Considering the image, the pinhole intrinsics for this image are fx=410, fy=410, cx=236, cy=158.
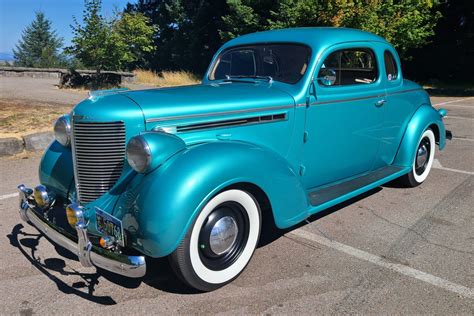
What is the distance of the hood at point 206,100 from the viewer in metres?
2.85

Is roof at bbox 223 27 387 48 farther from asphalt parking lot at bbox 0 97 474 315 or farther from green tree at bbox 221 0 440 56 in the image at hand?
green tree at bbox 221 0 440 56

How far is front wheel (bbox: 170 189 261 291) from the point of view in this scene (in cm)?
260

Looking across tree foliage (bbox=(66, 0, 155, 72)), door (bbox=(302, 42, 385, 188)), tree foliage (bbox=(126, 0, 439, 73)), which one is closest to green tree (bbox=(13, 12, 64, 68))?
tree foliage (bbox=(126, 0, 439, 73))

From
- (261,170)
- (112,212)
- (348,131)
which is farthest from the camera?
(348,131)

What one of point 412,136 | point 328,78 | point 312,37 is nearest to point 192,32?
point 412,136

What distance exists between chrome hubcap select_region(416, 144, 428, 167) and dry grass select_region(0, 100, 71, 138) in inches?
229

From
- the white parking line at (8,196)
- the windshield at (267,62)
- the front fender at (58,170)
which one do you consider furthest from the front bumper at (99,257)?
the white parking line at (8,196)

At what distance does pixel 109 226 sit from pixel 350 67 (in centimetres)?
321

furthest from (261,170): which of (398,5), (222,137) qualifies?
(398,5)

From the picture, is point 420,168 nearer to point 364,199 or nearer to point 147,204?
A: point 364,199

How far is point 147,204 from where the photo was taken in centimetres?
245

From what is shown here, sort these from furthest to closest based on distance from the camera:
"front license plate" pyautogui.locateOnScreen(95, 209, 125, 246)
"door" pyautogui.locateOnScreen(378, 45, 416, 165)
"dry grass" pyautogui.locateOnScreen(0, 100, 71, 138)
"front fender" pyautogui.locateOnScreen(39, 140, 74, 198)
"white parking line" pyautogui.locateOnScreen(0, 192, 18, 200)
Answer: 1. "dry grass" pyautogui.locateOnScreen(0, 100, 71, 138)
2. "white parking line" pyautogui.locateOnScreen(0, 192, 18, 200)
3. "door" pyautogui.locateOnScreen(378, 45, 416, 165)
4. "front fender" pyautogui.locateOnScreen(39, 140, 74, 198)
5. "front license plate" pyautogui.locateOnScreen(95, 209, 125, 246)

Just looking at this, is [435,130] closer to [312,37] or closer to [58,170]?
[312,37]

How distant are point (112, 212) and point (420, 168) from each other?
3920 mm
